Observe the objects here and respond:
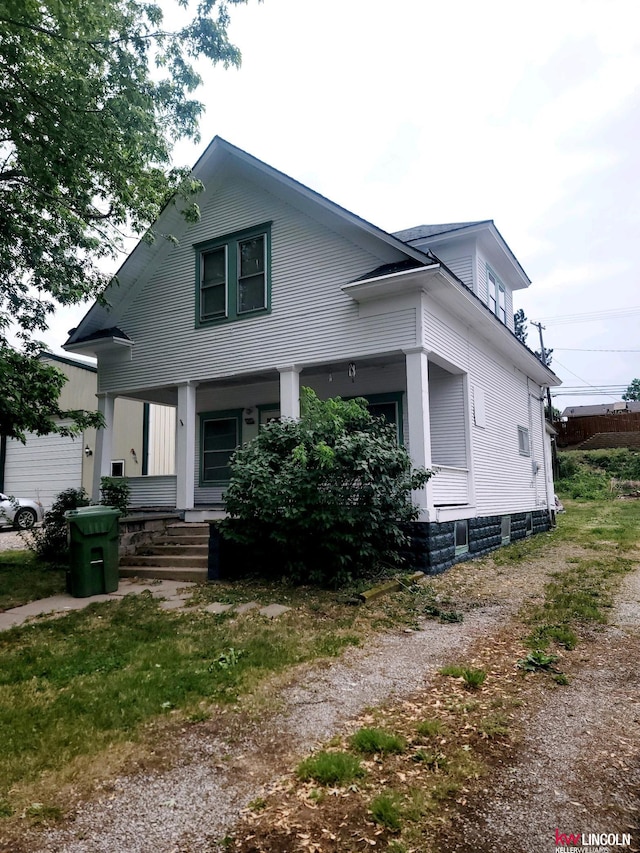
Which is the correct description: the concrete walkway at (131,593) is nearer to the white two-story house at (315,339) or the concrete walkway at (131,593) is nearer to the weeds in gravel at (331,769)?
the white two-story house at (315,339)

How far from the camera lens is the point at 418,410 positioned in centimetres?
809

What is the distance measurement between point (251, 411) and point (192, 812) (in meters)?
10.2

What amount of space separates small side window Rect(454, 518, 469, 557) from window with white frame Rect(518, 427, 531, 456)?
182 inches

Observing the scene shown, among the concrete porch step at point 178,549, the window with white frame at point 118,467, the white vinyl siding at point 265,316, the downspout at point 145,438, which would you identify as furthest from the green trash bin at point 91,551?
the downspout at point 145,438

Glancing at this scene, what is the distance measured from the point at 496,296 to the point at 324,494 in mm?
8147

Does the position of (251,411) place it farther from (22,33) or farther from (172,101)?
(22,33)

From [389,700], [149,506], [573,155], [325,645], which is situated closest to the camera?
[389,700]

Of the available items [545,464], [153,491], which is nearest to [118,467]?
[153,491]

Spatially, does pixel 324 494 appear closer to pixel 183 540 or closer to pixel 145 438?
pixel 183 540

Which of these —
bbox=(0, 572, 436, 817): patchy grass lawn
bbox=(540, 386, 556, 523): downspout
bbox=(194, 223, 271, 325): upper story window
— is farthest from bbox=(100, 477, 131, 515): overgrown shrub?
bbox=(540, 386, 556, 523): downspout

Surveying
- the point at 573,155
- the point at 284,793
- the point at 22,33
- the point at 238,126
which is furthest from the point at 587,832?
the point at 573,155

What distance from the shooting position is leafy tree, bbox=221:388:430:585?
6.49 metres

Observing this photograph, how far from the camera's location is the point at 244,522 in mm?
7070

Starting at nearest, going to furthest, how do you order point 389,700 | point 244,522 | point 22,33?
point 389,700
point 22,33
point 244,522
